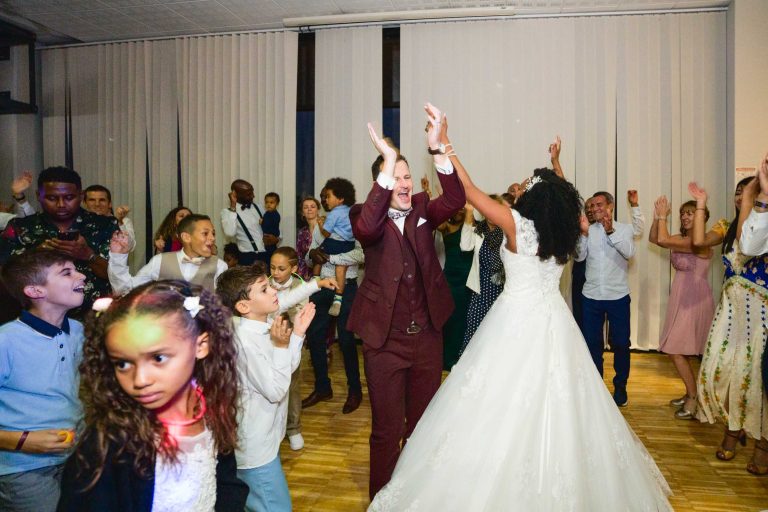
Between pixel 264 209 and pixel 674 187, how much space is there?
429cm

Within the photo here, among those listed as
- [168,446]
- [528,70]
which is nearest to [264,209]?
[528,70]

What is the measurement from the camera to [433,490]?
1.93 m

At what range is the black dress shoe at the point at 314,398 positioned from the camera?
3866 millimetres

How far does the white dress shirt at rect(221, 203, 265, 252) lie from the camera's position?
5.33 metres

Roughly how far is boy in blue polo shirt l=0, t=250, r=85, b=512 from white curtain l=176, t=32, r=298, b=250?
4.20 m

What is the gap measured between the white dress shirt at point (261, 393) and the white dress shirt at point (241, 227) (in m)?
3.50

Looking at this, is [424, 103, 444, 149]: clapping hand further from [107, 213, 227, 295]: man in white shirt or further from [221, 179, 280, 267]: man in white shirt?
[221, 179, 280, 267]: man in white shirt

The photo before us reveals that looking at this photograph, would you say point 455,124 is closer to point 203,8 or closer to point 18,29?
point 203,8

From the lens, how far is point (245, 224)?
5.33 metres

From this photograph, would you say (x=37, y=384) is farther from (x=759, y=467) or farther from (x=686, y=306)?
(x=686, y=306)

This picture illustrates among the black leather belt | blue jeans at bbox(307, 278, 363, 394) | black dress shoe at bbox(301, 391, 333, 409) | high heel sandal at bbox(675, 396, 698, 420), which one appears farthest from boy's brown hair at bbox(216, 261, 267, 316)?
high heel sandal at bbox(675, 396, 698, 420)

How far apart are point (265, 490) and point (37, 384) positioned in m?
0.83

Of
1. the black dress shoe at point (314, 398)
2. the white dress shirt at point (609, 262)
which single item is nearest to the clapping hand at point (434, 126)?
the white dress shirt at point (609, 262)

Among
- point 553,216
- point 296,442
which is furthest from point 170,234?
point 553,216
